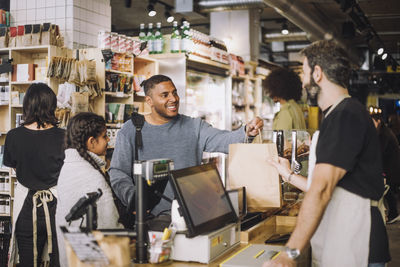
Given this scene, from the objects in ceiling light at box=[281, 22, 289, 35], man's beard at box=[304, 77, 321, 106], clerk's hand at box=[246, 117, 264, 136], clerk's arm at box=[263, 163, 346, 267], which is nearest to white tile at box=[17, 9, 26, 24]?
clerk's hand at box=[246, 117, 264, 136]

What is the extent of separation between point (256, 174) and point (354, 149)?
80 centimetres

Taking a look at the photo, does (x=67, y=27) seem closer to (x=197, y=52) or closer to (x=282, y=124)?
(x=197, y=52)

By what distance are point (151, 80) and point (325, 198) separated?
1574 millimetres

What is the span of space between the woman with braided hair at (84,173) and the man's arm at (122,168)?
8 centimetres

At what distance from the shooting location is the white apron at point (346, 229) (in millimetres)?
2113

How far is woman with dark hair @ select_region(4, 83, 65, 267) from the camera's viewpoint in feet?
12.2

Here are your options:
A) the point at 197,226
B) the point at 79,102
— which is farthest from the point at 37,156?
the point at 197,226

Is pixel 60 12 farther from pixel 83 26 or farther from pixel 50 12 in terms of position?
pixel 83 26

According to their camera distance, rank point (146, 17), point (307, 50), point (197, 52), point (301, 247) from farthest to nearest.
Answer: point (146, 17)
point (197, 52)
point (307, 50)
point (301, 247)

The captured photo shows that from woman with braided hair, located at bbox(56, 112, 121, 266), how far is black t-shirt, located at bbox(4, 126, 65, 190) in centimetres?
87

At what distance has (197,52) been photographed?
6.77m

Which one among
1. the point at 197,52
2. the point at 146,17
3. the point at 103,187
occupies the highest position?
the point at 146,17

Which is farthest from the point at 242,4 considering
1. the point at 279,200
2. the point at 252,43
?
the point at 279,200

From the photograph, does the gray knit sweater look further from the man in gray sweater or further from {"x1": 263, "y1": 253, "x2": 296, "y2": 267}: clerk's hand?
{"x1": 263, "y1": 253, "x2": 296, "y2": 267}: clerk's hand
